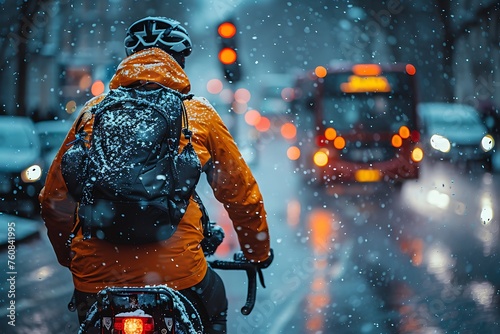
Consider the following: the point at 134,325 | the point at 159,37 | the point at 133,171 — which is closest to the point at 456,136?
the point at 159,37

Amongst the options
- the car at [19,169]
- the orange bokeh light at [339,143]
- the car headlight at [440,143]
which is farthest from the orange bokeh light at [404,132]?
the car at [19,169]

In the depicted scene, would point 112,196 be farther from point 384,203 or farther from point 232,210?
point 384,203

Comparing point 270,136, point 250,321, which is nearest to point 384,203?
point 250,321

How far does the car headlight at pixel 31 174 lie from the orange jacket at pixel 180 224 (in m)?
11.8

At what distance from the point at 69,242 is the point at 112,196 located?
502 millimetres

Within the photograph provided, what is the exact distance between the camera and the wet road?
7027mm

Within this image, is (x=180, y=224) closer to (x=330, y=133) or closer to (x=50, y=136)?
(x=50, y=136)

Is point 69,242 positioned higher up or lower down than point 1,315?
higher up

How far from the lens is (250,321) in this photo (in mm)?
7105

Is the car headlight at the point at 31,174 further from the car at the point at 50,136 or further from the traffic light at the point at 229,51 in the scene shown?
the traffic light at the point at 229,51

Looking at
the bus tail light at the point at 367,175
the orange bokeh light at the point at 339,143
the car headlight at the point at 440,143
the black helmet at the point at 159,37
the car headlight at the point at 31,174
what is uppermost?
the black helmet at the point at 159,37

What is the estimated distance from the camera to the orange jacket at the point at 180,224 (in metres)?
3.15

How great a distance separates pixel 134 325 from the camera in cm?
292

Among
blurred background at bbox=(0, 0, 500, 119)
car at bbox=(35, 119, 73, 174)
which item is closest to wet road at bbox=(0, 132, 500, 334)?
car at bbox=(35, 119, 73, 174)
